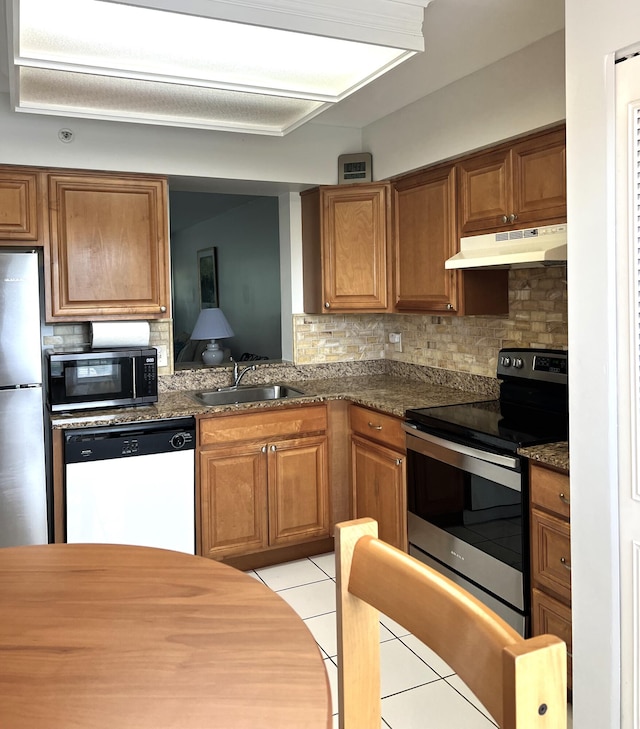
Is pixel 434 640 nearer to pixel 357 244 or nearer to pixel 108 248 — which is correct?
pixel 108 248

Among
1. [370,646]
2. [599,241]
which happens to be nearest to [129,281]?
[599,241]

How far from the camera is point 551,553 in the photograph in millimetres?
2387

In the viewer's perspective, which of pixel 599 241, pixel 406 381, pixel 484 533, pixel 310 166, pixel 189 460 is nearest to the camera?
pixel 599 241

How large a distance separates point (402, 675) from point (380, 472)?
1095mm

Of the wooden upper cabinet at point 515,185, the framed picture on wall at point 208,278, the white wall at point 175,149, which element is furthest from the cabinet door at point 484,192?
the framed picture on wall at point 208,278

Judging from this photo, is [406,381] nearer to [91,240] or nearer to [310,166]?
[310,166]

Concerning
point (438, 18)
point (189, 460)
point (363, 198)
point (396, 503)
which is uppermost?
point (438, 18)

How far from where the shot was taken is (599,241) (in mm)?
1899

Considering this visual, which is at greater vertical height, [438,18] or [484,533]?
[438,18]

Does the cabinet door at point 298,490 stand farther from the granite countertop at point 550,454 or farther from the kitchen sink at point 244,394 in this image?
the granite countertop at point 550,454

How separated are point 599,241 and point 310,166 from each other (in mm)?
2323

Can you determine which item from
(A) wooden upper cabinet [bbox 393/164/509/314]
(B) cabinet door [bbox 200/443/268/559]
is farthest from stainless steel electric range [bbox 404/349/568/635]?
(B) cabinet door [bbox 200/443/268/559]

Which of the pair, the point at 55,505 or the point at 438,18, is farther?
the point at 55,505

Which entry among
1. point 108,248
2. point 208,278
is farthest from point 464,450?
point 208,278
